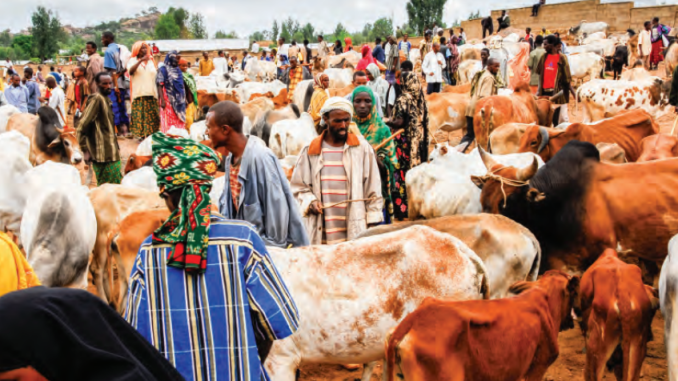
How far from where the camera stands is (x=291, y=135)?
31.8 ft

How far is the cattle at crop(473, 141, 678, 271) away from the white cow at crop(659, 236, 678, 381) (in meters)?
1.09

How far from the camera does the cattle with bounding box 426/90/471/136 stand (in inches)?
525

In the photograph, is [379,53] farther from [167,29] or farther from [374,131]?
[167,29]

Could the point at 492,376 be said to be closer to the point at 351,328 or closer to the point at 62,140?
the point at 351,328

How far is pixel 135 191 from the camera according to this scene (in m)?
5.92

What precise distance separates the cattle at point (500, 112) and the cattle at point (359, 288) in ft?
22.7

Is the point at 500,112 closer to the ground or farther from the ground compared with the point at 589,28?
closer to the ground

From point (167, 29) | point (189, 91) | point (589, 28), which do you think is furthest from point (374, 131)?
point (167, 29)

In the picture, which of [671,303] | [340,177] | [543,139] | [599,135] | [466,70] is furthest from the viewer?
[466,70]

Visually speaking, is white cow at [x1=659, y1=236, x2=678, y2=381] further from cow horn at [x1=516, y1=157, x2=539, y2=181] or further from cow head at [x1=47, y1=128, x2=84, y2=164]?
cow head at [x1=47, y1=128, x2=84, y2=164]

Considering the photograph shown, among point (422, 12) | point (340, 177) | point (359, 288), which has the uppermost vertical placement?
point (422, 12)

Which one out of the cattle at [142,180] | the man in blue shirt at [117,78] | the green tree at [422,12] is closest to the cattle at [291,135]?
the cattle at [142,180]

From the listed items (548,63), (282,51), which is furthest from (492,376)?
(282,51)

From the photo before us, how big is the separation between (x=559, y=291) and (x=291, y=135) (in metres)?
6.27
